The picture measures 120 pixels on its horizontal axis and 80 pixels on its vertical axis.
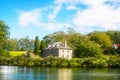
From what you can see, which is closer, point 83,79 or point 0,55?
point 83,79

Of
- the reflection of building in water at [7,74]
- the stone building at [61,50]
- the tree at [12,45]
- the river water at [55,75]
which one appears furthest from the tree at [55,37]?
the river water at [55,75]

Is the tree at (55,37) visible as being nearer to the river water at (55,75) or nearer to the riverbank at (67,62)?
the riverbank at (67,62)

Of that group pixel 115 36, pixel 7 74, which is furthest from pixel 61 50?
pixel 7 74

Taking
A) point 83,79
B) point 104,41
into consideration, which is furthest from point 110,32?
point 83,79

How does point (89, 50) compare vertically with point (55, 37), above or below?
below

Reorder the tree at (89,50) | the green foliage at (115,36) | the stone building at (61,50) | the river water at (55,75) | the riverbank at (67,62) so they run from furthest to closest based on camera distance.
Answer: the green foliage at (115,36), the stone building at (61,50), the tree at (89,50), the riverbank at (67,62), the river water at (55,75)

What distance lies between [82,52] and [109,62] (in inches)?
570

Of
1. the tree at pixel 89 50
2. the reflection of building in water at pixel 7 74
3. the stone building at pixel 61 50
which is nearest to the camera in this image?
the reflection of building in water at pixel 7 74

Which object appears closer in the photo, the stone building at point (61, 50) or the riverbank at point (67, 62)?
the riverbank at point (67, 62)

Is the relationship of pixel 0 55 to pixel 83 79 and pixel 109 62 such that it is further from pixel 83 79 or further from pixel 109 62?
pixel 83 79

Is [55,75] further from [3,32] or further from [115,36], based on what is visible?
[115,36]

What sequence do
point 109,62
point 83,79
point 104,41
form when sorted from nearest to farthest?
point 83,79 < point 109,62 < point 104,41

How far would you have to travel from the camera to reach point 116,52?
108 meters

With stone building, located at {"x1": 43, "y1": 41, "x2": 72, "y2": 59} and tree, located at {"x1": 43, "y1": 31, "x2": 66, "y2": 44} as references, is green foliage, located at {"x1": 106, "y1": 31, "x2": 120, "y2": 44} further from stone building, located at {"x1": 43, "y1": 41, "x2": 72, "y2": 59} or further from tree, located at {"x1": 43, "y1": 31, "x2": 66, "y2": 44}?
stone building, located at {"x1": 43, "y1": 41, "x2": 72, "y2": 59}
